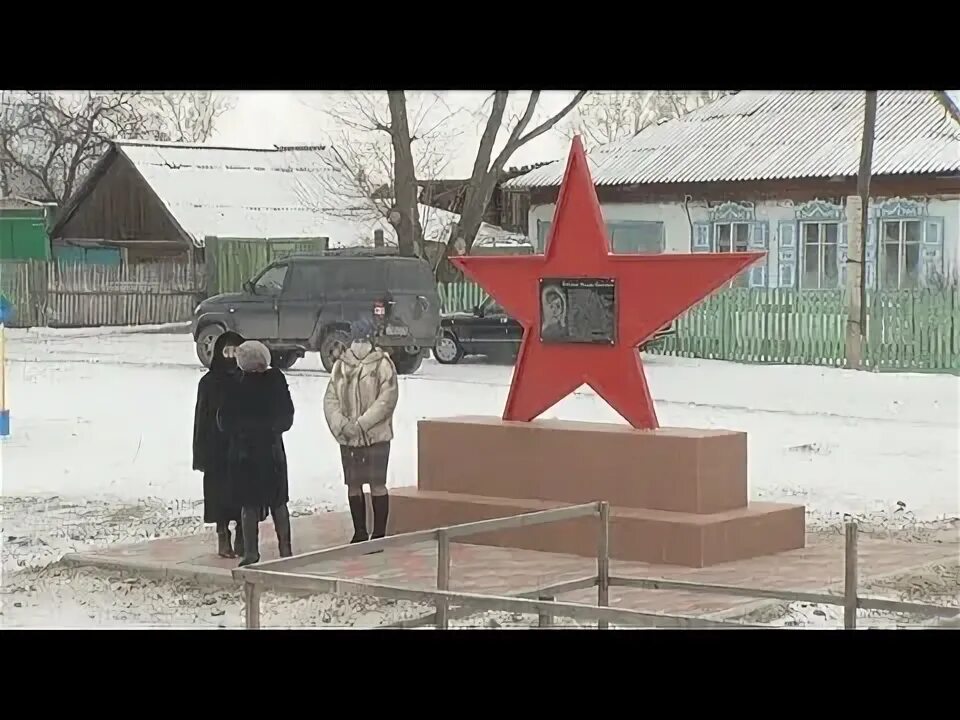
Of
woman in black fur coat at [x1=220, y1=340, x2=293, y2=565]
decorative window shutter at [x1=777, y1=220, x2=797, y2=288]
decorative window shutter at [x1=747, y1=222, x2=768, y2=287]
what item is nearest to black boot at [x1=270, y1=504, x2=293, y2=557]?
woman in black fur coat at [x1=220, y1=340, x2=293, y2=565]

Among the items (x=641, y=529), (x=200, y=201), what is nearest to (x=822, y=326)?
(x=641, y=529)

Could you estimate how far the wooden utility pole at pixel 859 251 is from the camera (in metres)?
8.80

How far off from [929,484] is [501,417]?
6.77ft

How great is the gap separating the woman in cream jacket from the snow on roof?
571 millimetres

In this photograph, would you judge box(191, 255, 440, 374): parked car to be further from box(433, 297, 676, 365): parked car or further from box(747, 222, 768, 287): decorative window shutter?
box(747, 222, 768, 287): decorative window shutter

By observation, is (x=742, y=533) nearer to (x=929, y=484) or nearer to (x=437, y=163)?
(x=929, y=484)

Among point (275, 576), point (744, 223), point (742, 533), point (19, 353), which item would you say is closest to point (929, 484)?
point (742, 533)

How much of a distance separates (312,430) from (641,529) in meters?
1.59

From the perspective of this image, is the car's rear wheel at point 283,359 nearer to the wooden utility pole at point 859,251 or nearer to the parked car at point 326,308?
the parked car at point 326,308

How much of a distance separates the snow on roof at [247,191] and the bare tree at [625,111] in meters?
1.06

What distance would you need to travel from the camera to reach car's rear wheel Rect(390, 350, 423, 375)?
29.5 ft

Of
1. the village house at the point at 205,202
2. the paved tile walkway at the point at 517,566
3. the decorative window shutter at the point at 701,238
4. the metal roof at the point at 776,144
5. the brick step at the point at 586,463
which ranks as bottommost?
the paved tile walkway at the point at 517,566

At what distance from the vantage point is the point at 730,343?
351 inches

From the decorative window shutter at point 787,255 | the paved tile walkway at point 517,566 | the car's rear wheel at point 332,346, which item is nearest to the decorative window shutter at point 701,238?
the decorative window shutter at point 787,255
